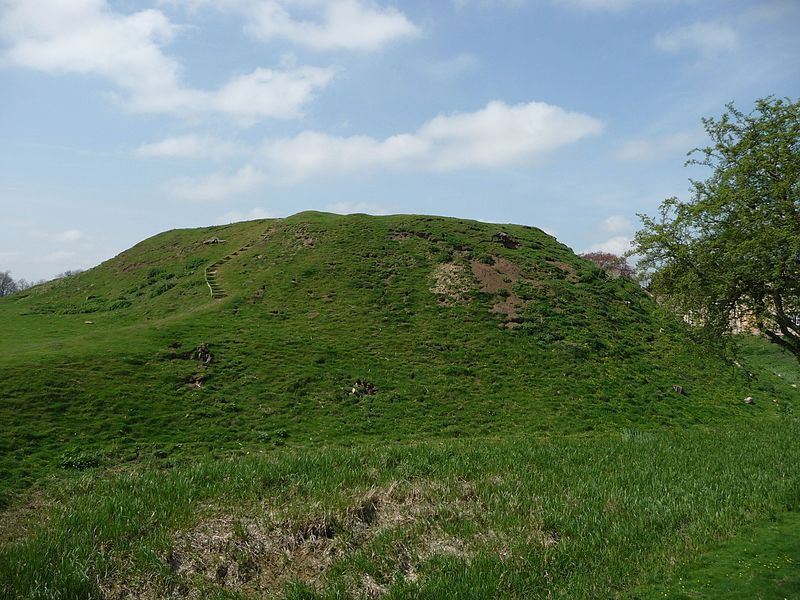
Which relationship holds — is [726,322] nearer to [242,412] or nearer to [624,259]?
[624,259]

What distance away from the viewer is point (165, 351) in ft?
103

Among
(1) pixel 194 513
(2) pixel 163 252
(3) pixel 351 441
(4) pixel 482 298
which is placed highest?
(2) pixel 163 252

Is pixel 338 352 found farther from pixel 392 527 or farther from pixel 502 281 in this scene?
pixel 392 527

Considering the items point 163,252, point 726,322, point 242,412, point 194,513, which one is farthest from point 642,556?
point 163,252

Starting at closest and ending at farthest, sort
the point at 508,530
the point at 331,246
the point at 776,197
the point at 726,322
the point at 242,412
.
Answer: the point at 508,530
the point at 776,197
the point at 726,322
the point at 242,412
the point at 331,246

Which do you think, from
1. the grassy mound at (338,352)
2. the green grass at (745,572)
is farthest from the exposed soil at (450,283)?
the green grass at (745,572)

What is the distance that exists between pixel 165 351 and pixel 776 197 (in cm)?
3396

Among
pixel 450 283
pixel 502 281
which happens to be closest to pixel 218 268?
pixel 450 283

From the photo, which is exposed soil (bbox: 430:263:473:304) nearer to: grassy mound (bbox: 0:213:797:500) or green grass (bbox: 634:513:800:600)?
grassy mound (bbox: 0:213:797:500)

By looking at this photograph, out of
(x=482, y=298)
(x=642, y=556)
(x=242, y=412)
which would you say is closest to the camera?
(x=642, y=556)

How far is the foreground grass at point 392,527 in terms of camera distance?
9195 mm

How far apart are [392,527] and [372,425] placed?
51.0 ft

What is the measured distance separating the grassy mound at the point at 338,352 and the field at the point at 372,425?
0.21 metres

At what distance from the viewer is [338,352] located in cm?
3466
